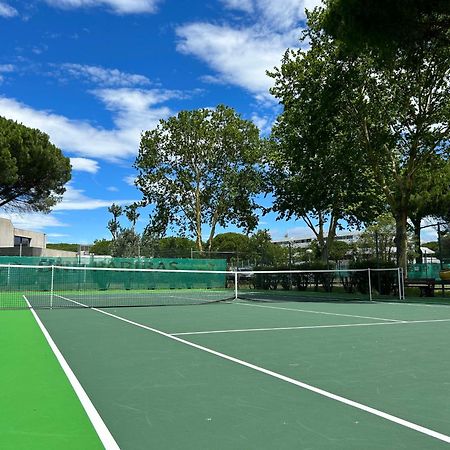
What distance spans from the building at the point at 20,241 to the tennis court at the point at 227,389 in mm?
29325

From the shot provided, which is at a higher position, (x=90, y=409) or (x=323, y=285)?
(x=323, y=285)

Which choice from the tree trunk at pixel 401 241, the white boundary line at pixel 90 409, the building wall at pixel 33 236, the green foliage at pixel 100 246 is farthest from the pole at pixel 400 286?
the green foliage at pixel 100 246

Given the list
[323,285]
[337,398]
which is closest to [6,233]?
[323,285]

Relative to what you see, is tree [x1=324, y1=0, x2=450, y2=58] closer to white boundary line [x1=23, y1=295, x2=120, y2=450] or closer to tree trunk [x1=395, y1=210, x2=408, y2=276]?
tree trunk [x1=395, y1=210, x2=408, y2=276]

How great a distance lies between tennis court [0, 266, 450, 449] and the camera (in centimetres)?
388

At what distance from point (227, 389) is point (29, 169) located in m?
33.7

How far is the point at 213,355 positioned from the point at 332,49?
1936 centimetres

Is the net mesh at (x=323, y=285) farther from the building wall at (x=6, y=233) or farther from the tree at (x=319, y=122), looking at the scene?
the building wall at (x=6, y=233)

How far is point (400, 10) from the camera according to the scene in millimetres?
17344

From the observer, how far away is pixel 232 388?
17.7 feet

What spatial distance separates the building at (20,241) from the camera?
4681 cm

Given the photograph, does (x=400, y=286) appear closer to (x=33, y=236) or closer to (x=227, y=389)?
(x=227, y=389)

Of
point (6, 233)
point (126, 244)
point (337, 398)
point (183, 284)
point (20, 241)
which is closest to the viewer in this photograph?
point (337, 398)

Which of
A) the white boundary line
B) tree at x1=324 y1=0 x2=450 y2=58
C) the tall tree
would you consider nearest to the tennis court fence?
the tall tree
